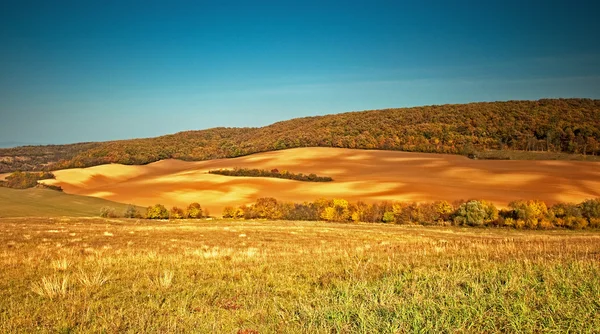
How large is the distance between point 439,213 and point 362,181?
103 feet

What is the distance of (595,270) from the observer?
8695mm

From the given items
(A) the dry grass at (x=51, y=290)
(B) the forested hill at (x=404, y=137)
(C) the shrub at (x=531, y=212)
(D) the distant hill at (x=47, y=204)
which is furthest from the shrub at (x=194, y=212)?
(B) the forested hill at (x=404, y=137)

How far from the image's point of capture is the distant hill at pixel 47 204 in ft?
236

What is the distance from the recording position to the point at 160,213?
73750mm

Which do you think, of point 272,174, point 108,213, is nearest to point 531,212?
point 272,174

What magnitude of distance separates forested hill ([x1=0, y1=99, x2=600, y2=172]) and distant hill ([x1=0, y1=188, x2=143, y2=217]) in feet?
138

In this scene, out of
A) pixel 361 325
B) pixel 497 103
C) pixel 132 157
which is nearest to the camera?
pixel 361 325

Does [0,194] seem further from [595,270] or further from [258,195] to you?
[595,270]

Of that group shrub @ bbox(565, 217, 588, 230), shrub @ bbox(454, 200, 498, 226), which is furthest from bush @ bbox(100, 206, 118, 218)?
shrub @ bbox(565, 217, 588, 230)

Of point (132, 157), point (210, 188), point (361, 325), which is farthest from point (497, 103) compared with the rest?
point (361, 325)

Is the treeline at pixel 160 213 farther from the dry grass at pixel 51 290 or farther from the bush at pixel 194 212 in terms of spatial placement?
the dry grass at pixel 51 290

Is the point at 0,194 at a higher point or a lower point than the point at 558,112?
lower

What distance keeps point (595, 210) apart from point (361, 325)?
7133 centimetres

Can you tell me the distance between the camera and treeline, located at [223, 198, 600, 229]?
61.3 meters
